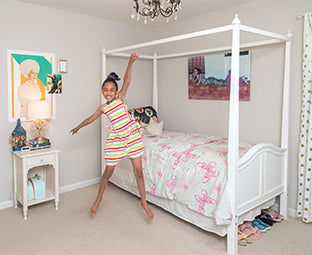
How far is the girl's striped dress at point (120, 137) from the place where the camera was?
9.45 ft

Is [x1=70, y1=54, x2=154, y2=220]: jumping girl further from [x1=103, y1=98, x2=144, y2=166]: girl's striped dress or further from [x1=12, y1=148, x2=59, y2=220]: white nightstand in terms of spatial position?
[x1=12, y1=148, x2=59, y2=220]: white nightstand

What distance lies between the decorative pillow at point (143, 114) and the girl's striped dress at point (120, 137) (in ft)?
3.28

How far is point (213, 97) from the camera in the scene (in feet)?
12.6

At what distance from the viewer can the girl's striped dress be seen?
9.45 feet

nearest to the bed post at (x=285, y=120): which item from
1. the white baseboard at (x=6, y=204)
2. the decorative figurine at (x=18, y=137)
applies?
the decorative figurine at (x=18, y=137)

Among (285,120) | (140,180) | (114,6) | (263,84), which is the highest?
(114,6)

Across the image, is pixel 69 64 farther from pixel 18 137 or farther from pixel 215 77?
pixel 215 77

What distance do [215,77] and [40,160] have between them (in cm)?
236

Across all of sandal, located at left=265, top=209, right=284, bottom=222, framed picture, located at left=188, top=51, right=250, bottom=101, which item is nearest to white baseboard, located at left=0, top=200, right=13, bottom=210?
framed picture, located at left=188, top=51, right=250, bottom=101

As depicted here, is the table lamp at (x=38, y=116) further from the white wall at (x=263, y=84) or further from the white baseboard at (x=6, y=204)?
the white wall at (x=263, y=84)

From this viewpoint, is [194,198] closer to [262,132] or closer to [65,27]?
[262,132]

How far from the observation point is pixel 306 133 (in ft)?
9.66

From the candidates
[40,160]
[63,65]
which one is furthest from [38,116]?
[63,65]

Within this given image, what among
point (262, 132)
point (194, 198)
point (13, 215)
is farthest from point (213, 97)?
point (13, 215)
